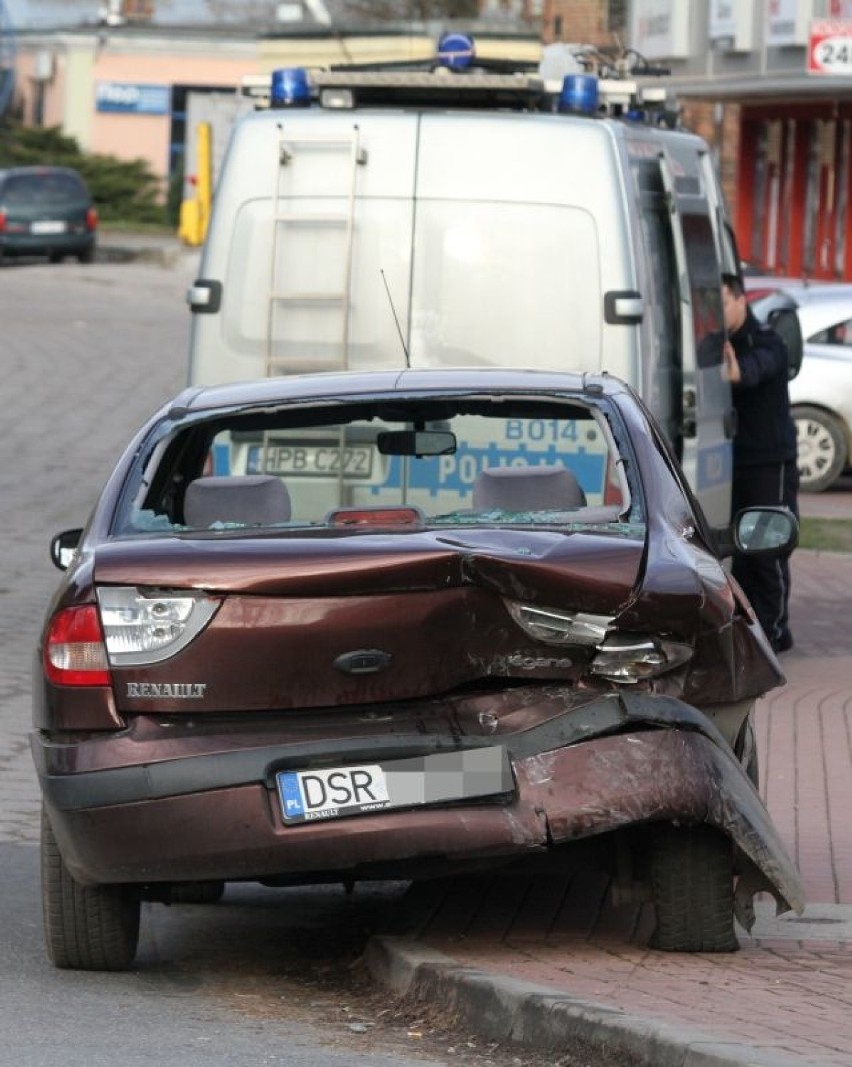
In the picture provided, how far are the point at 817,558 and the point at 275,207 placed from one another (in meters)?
6.63

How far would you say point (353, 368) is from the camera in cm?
1034

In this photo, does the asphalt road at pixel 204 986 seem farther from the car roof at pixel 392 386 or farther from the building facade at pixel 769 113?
the building facade at pixel 769 113

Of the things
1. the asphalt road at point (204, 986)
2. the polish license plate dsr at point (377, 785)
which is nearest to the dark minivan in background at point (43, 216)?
the asphalt road at point (204, 986)

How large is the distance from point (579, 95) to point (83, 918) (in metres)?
5.51

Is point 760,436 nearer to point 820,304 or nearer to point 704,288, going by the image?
point 704,288

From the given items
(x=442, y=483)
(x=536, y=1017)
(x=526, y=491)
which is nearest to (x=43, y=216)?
(x=442, y=483)

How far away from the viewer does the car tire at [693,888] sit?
19.5 feet

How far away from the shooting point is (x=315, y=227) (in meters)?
10.4

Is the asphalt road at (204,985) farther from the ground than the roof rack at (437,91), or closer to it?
closer to it

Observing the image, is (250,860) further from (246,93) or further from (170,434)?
(246,93)

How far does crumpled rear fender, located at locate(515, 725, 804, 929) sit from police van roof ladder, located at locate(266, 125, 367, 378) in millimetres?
4789

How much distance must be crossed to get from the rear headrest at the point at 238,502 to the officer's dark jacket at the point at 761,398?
5.25m

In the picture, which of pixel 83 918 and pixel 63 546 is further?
pixel 63 546

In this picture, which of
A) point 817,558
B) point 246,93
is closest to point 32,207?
point 817,558
